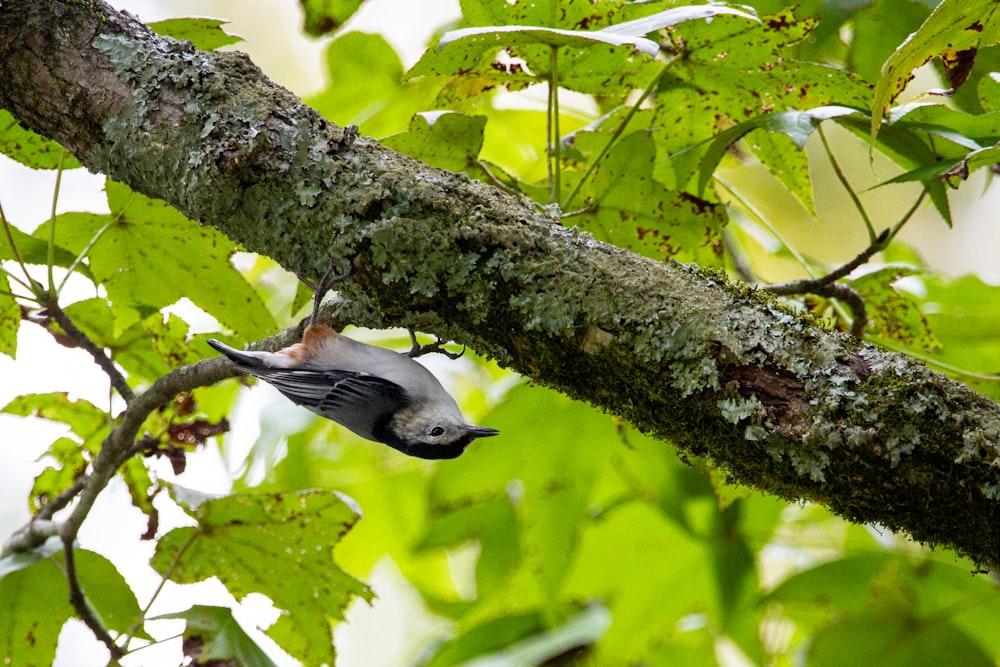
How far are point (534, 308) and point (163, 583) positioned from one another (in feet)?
3.32

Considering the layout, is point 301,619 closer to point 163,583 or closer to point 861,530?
point 163,583

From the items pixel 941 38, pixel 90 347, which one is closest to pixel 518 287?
pixel 941 38

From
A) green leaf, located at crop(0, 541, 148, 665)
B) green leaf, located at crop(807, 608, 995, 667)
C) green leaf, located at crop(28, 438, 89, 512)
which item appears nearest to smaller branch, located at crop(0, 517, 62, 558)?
green leaf, located at crop(0, 541, 148, 665)

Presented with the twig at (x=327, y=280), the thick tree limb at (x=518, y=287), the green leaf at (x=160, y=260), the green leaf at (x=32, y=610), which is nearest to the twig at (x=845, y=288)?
the thick tree limb at (x=518, y=287)

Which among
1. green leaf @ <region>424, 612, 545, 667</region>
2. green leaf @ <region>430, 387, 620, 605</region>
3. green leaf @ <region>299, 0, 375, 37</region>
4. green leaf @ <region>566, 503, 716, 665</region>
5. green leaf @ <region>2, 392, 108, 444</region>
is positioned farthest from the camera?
green leaf @ <region>424, 612, 545, 667</region>

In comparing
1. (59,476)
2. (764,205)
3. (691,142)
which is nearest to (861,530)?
(691,142)

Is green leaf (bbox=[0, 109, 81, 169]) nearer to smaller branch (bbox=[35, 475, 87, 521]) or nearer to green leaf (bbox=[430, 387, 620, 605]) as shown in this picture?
smaller branch (bbox=[35, 475, 87, 521])

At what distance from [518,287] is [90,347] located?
36.4 inches

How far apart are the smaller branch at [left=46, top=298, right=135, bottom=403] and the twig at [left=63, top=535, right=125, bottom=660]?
0.30 m

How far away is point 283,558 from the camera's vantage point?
1.74 meters

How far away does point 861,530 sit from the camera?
244 centimetres

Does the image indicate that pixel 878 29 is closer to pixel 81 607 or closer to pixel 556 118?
pixel 556 118

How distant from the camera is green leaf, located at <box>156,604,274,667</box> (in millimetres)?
1526

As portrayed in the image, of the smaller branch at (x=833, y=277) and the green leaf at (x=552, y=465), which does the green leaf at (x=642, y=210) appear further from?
the green leaf at (x=552, y=465)
